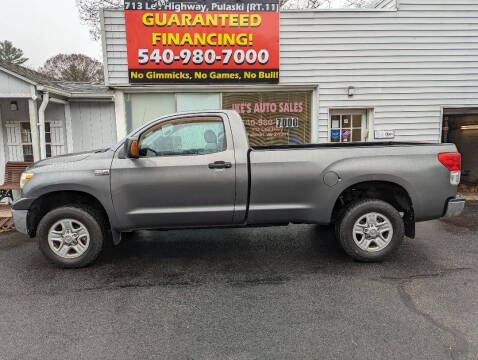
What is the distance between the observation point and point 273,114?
29.0 feet

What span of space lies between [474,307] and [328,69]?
6.99 meters

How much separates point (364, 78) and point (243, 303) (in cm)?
763

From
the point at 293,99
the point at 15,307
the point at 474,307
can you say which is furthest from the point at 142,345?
the point at 293,99

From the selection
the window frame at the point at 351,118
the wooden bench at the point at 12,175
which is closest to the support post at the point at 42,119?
the wooden bench at the point at 12,175

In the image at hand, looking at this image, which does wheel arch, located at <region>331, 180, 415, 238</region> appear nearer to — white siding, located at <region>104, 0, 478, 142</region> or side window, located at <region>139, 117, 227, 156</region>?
side window, located at <region>139, 117, 227, 156</region>

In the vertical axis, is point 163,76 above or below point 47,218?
above

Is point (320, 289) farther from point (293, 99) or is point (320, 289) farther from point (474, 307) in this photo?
point (293, 99)

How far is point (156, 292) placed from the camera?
11.2 ft

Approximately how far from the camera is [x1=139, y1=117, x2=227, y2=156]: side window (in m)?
4.03

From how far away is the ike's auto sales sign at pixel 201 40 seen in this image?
795 centimetres

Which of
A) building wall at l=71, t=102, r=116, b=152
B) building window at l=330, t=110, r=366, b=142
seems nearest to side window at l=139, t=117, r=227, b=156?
building wall at l=71, t=102, r=116, b=152

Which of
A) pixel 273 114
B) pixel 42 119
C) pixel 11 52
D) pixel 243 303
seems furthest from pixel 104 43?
pixel 11 52

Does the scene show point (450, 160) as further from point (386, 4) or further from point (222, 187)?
point (386, 4)

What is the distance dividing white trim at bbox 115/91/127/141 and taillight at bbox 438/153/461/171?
7.06 meters
